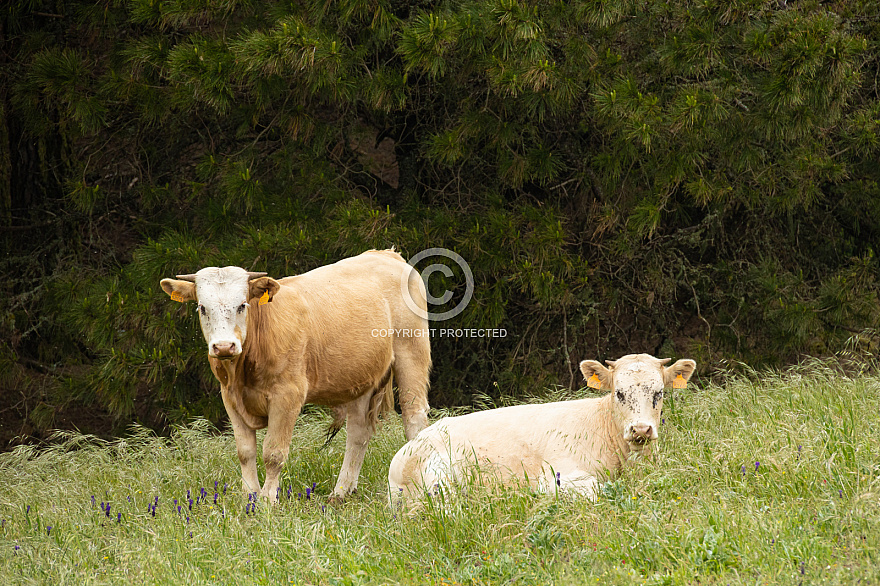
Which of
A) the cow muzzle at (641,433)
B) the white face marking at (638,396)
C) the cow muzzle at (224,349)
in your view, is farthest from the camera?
the cow muzzle at (224,349)

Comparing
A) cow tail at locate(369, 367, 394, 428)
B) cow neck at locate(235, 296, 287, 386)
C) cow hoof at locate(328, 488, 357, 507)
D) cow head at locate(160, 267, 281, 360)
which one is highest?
cow head at locate(160, 267, 281, 360)

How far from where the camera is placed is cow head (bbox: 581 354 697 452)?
15.6 feet

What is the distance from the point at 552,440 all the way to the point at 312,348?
70.5 inches

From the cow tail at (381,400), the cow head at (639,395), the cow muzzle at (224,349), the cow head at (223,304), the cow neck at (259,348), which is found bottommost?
the cow tail at (381,400)

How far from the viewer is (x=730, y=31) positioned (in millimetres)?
8219

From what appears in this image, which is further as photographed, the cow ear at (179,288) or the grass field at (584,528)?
the cow ear at (179,288)

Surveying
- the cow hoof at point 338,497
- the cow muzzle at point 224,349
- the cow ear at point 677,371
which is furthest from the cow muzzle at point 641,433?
the cow muzzle at point 224,349

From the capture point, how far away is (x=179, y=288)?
219 inches

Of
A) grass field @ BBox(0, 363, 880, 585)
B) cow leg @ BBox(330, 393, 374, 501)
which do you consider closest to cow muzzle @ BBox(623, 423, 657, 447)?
grass field @ BBox(0, 363, 880, 585)

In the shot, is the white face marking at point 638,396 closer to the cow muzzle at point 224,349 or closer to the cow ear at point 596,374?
the cow ear at point 596,374

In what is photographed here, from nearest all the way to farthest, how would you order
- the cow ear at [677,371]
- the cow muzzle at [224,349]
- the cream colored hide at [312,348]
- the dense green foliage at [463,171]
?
the cow ear at [677,371], the cow muzzle at [224,349], the cream colored hide at [312,348], the dense green foliage at [463,171]

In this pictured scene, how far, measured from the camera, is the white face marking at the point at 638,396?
15.8 feet

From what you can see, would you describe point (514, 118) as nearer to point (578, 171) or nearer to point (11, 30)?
point (578, 171)

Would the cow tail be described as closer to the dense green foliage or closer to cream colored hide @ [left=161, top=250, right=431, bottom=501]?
cream colored hide @ [left=161, top=250, right=431, bottom=501]
